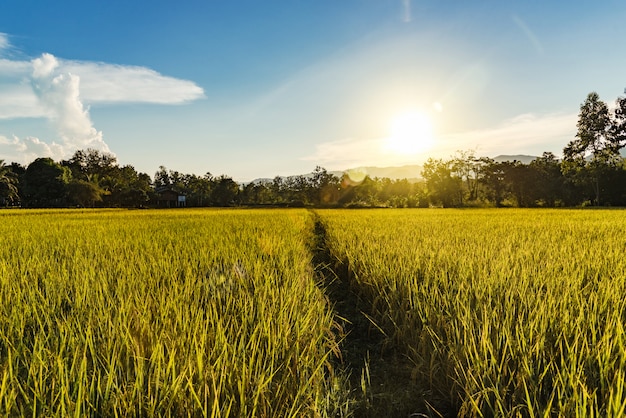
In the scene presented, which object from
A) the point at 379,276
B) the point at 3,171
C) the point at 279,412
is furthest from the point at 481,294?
the point at 3,171

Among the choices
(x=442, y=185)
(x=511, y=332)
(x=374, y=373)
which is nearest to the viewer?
(x=511, y=332)

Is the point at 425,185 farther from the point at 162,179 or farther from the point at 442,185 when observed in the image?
the point at 162,179

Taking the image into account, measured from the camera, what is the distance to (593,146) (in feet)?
114

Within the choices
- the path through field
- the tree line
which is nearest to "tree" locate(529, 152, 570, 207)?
the tree line

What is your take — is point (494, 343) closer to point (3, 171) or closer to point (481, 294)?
point (481, 294)

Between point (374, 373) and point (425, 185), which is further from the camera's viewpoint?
point (425, 185)

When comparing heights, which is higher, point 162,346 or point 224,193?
point 224,193

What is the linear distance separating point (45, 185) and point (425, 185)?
178ft

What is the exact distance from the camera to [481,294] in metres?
2.31

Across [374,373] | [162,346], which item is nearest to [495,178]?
[374,373]

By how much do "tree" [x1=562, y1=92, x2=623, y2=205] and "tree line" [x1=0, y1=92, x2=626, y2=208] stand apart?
0.08m

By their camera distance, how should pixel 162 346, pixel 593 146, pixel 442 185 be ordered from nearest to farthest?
1. pixel 162 346
2. pixel 593 146
3. pixel 442 185

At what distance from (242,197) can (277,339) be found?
56.6 m

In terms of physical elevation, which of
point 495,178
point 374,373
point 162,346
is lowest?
point 374,373
